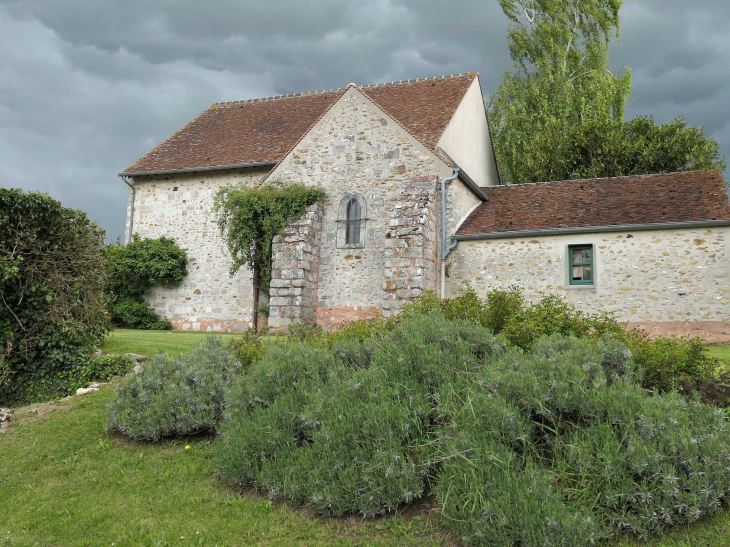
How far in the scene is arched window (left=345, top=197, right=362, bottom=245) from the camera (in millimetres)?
15750

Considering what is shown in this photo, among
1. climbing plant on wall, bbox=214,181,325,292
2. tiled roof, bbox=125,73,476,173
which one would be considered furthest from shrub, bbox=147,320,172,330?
tiled roof, bbox=125,73,476,173

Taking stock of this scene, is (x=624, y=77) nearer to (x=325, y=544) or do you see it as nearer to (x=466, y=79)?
(x=466, y=79)

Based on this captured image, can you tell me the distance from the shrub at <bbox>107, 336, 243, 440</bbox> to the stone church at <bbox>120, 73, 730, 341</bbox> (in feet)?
25.0

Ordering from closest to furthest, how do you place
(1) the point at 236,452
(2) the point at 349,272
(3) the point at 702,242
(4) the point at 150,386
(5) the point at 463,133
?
(1) the point at 236,452, (4) the point at 150,386, (3) the point at 702,242, (2) the point at 349,272, (5) the point at 463,133

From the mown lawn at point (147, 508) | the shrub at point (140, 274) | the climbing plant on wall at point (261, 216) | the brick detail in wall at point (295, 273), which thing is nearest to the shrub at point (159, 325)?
the shrub at point (140, 274)

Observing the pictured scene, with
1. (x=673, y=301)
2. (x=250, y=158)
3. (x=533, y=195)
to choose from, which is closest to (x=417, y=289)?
(x=533, y=195)

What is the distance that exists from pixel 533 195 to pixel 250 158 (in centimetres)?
895

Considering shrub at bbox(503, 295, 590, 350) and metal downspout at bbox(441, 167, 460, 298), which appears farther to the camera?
metal downspout at bbox(441, 167, 460, 298)

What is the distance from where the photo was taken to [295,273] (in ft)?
49.0

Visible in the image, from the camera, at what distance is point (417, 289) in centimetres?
1388

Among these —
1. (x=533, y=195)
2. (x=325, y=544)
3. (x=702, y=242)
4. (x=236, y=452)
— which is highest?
(x=533, y=195)

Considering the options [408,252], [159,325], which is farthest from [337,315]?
[159,325]

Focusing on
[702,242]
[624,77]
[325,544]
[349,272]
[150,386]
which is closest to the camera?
[325,544]

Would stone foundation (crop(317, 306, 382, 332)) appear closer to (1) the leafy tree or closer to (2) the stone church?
(2) the stone church
